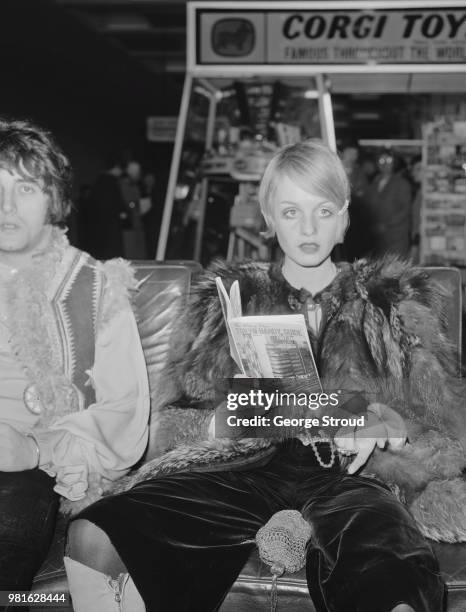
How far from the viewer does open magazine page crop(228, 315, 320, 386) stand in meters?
1.50

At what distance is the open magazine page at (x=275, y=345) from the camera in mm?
1503

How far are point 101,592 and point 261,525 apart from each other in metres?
0.38

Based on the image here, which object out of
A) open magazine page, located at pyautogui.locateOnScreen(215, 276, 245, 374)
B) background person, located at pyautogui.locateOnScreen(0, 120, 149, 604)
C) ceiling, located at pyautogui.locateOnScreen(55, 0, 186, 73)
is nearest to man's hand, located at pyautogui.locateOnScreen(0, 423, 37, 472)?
background person, located at pyautogui.locateOnScreen(0, 120, 149, 604)

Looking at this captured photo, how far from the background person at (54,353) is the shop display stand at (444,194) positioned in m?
4.96

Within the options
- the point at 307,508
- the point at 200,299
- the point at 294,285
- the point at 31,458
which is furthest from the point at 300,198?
the point at 31,458

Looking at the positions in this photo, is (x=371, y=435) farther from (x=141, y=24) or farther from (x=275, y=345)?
(x=141, y=24)

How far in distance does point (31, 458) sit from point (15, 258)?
0.52 metres

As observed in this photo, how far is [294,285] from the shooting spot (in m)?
1.92

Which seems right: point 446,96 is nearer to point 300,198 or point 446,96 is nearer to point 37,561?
point 300,198

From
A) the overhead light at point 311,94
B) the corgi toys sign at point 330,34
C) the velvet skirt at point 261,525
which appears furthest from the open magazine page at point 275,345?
the overhead light at point 311,94

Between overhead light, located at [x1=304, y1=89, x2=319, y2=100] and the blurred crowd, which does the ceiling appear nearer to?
the blurred crowd

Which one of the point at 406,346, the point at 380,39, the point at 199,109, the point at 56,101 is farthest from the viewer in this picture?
the point at 56,101

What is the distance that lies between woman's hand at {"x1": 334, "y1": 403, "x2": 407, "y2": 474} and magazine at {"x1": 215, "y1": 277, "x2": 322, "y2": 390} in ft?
0.43

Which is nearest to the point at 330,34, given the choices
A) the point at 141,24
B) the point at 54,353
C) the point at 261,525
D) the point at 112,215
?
the point at 112,215
